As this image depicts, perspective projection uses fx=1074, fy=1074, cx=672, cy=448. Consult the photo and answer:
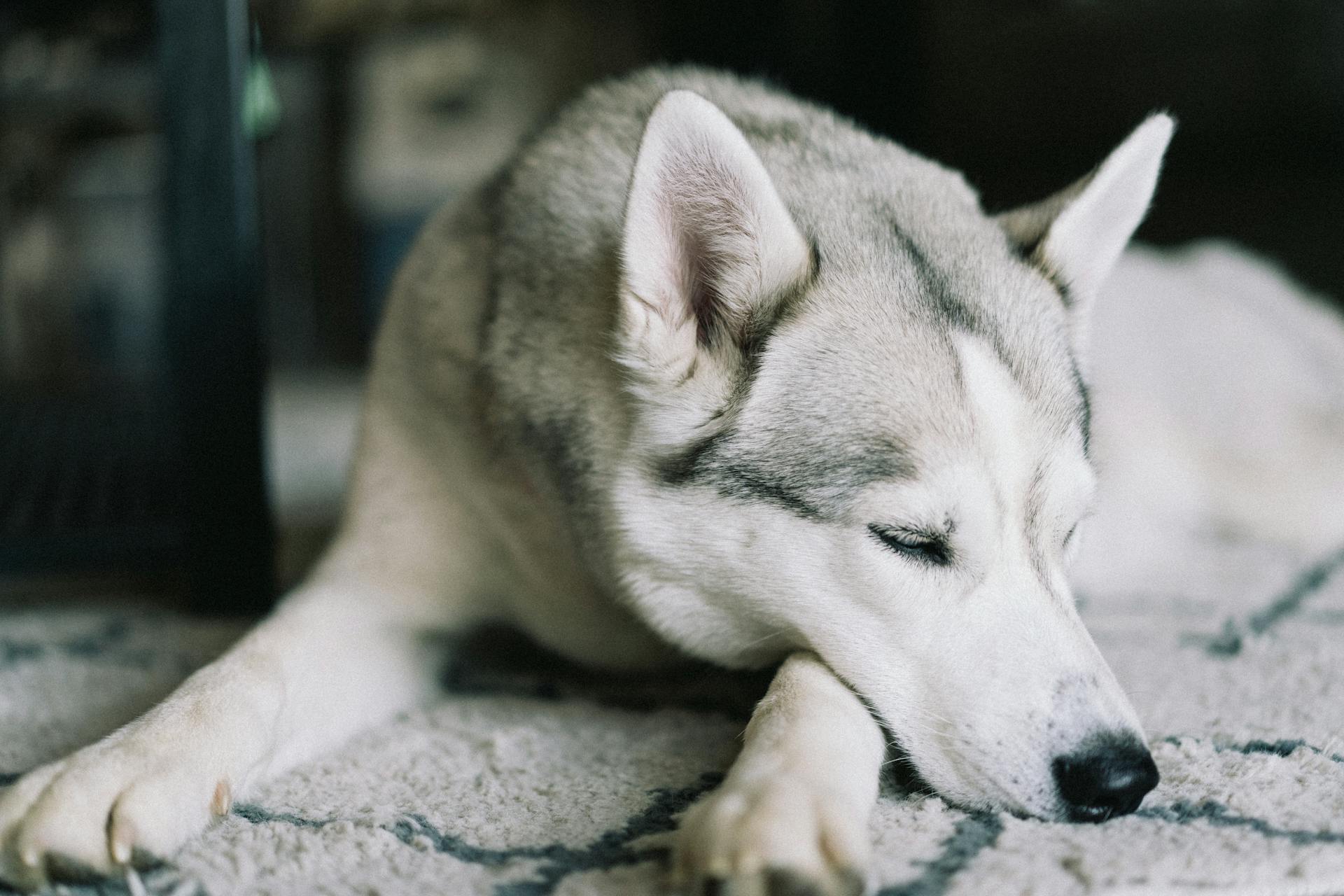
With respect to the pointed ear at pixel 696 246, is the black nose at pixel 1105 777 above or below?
below

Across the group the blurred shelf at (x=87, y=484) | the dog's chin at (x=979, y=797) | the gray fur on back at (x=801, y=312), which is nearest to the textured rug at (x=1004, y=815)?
the dog's chin at (x=979, y=797)

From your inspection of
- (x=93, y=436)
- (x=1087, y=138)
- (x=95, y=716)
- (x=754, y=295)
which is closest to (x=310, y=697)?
(x=95, y=716)

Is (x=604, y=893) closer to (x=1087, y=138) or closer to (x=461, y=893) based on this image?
(x=461, y=893)

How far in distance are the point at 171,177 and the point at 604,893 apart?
1235 millimetres

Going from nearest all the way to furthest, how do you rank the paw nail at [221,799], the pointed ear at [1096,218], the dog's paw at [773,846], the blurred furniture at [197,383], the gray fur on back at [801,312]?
the dog's paw at [773,846]
the paw nail at [221,799]
the gray fur on back at [801,312]
the pointed ear at [1096,218]
the blurred furniture at [197,383]

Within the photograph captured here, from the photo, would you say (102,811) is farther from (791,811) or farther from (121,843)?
(791,811)

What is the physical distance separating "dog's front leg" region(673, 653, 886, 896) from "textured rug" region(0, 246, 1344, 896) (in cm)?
5

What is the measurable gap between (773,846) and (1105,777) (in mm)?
328

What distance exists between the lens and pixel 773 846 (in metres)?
0.68

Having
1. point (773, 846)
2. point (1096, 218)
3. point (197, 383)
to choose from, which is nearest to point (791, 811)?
point (773, 846)

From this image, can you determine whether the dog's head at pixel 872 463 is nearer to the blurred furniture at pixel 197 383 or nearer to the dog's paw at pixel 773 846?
the dog's paw at pixel 773 846

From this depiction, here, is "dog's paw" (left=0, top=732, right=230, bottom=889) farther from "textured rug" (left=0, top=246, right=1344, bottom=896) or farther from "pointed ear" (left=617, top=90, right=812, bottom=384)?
"pointed ear" (left=617, top=90, right=812, bottom=384)

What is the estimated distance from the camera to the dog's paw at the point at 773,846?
2.19 ft

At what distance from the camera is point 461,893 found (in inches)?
29.8
